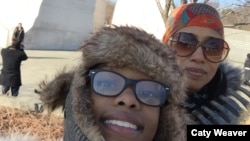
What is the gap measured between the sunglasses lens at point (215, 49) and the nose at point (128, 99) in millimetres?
496

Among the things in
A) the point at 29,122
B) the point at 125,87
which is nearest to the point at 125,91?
the point at 125,87

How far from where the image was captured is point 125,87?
1501 mm

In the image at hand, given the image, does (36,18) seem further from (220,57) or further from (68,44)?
(220,57)

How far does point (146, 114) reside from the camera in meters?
1.53

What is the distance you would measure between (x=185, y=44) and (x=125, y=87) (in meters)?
0.48

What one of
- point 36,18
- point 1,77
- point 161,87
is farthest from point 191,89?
point 36,18

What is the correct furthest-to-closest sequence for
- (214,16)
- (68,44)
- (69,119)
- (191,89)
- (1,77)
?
1. (68,44)
2. (1,77)
3. (214,16)
4. (191,89)
5. (69,119)

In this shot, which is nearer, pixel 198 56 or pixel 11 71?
pixel 198 56

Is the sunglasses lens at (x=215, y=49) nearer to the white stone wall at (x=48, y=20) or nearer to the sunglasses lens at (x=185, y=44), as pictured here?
the sunglasses lens at (x=185, y=44)

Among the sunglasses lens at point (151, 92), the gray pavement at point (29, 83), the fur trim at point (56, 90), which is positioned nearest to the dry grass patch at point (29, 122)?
the gray pavement at point (29, 83)

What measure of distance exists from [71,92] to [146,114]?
0.32 metres

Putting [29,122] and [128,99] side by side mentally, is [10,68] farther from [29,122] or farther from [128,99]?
[128,99]

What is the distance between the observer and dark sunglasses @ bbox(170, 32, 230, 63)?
186 centimetres

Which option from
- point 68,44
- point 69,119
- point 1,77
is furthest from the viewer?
point 68,44
